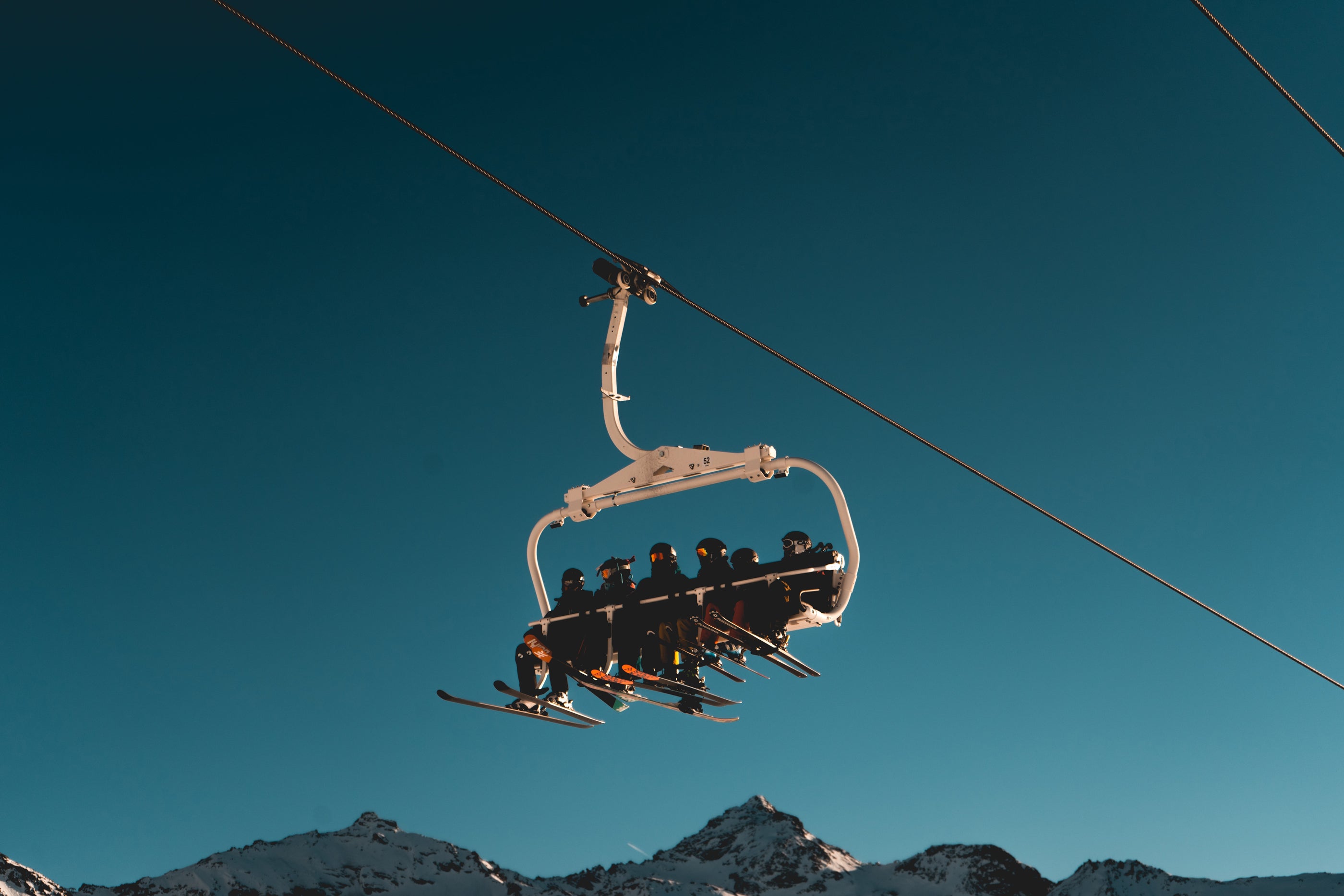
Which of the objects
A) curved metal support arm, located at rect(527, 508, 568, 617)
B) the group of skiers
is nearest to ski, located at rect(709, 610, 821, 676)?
the group of skiers

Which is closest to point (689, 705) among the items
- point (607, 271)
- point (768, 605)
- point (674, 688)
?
point (674, 688)

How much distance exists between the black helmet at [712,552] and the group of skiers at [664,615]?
1cm

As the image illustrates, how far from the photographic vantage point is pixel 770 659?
14008 millimetres

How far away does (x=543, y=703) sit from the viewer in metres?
15.5

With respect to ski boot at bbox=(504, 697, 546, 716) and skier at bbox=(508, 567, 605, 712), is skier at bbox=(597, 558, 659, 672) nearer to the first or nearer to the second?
skier at bbox=(508, 567, 605, 712)

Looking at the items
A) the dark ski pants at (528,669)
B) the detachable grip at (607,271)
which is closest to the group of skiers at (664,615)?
the dark ski pants at (528,669)

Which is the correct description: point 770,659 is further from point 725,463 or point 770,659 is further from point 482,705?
point 482,705

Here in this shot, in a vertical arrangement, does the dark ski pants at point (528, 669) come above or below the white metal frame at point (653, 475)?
below

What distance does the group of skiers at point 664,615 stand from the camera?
544 inches

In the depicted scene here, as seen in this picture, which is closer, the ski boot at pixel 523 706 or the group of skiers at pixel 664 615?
the group of skiers at pixel 664 615

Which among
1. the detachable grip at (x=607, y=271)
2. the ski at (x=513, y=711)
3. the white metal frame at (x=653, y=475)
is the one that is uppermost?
the detachable grip at (x=607, y=271)

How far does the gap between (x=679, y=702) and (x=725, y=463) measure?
3.50 m

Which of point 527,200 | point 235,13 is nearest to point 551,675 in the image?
point 527,200

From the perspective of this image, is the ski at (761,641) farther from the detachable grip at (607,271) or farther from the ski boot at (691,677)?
the detachable grip at (607,271)
